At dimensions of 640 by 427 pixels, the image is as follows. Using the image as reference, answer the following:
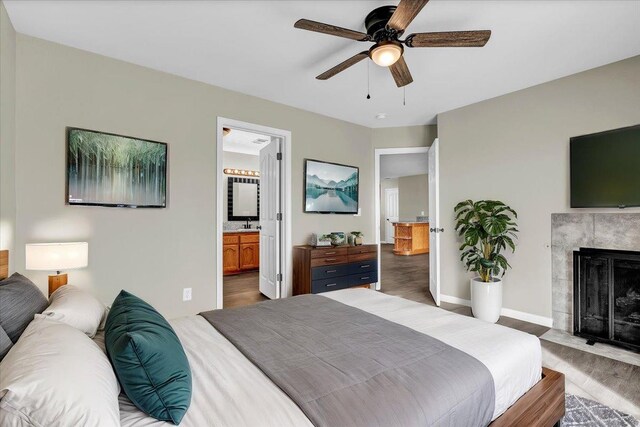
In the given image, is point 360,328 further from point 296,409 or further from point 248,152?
point 248,152

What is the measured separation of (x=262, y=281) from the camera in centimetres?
454

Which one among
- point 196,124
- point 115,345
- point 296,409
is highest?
point 196,124

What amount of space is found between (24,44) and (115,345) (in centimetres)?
281

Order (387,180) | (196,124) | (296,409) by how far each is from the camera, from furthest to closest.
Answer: (387,180)
(196,124)
(296,409)

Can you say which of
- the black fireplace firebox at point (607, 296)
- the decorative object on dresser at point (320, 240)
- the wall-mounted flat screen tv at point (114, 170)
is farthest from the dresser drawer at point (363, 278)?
the wall-mounted flat screen tv at point (114, 170)

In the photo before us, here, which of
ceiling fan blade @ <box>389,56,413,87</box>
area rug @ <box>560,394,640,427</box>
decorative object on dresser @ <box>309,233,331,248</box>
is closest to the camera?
area rug @ <box>560,394,640,427</box>

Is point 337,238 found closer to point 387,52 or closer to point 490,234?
point 490,234

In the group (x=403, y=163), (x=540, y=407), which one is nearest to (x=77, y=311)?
(x=540, y=407)

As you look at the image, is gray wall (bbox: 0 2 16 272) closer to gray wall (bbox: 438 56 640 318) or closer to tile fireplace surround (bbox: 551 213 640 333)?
gray wall (bbox: 438 56 640 318)

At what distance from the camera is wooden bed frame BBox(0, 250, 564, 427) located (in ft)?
4.19

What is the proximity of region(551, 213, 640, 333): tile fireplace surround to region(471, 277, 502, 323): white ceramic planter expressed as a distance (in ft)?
1.72

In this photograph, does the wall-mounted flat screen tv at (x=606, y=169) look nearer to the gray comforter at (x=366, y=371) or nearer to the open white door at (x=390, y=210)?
the gray comforter at (x=366, y=371)

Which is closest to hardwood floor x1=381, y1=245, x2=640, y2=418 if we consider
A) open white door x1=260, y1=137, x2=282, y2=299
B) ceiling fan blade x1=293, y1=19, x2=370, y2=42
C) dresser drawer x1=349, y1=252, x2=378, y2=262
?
dresser drawer x1=349, y1=252, x2=378, y2=262

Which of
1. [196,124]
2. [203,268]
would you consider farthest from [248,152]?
[203,268]
